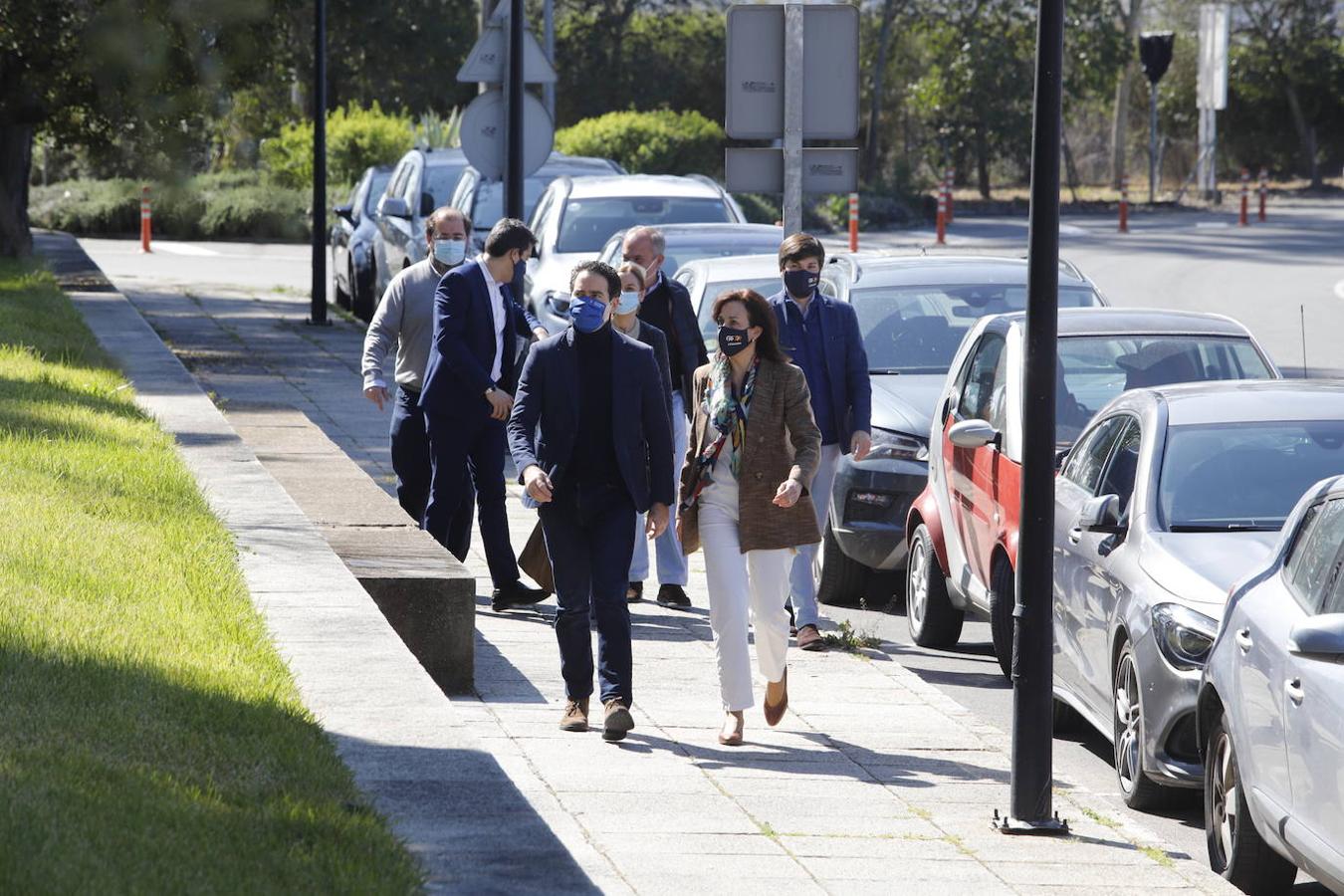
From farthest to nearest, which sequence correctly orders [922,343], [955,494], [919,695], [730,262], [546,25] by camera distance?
[546,25] → [730,262] → [922,343] → [955,494] → [919,695]

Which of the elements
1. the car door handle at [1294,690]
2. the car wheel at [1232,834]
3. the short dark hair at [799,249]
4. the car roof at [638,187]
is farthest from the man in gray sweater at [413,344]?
the car roof at [638,187]

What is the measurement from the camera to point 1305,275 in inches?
1273

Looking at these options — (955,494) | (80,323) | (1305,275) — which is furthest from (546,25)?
(955,494)

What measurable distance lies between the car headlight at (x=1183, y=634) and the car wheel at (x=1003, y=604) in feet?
6.60

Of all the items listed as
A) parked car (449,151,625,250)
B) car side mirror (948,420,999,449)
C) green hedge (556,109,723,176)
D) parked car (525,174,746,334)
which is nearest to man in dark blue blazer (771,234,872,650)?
car side mirror (948,420,999,449)

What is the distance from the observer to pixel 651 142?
150 ft

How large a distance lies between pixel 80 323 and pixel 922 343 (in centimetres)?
954

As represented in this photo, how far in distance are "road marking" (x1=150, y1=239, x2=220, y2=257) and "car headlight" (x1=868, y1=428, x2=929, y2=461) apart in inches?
1165

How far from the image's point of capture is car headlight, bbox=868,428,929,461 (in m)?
11.2

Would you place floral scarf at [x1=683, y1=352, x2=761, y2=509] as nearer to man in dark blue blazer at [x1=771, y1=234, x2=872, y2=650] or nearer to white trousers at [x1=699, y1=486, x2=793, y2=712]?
white trousers at [x1=699, y1=486, x2=793, y2=712]

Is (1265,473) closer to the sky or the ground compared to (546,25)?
closer to the ground

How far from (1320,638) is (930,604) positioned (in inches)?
189

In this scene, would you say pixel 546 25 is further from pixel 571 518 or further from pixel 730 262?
pixel 571 518

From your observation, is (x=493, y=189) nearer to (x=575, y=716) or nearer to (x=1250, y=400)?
(x=1250, y=400)
